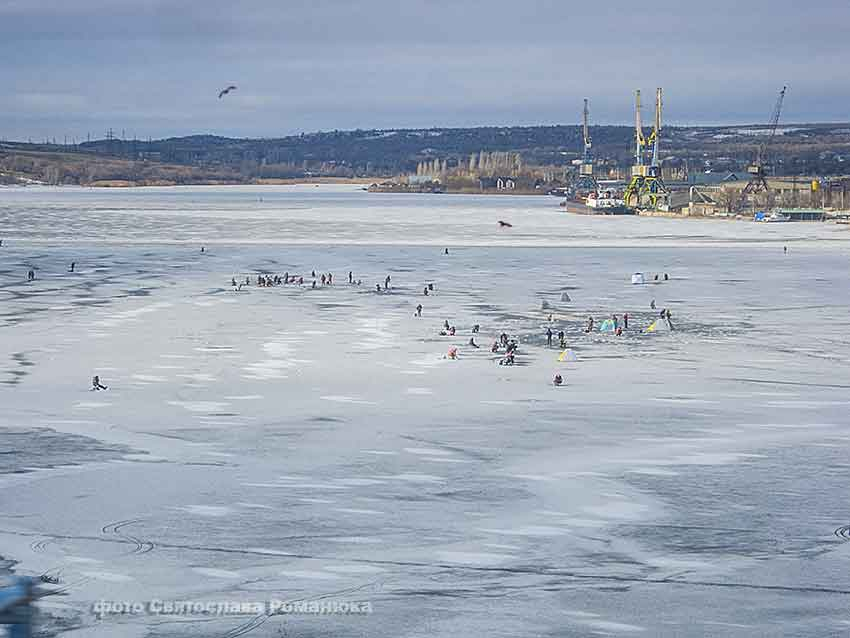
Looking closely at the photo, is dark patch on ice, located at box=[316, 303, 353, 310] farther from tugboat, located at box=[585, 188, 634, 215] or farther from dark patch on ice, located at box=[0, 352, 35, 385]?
tugboat, located at box=[585, 188, 634, 215]

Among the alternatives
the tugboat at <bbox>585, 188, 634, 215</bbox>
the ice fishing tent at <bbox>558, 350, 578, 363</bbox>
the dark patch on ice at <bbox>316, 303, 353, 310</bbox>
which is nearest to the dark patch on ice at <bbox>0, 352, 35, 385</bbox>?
the ice fishing tent at <bbox>558, 350, 578, 363</bbox>

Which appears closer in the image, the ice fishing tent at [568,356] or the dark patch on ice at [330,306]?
the ice fishing tent at [568,356]

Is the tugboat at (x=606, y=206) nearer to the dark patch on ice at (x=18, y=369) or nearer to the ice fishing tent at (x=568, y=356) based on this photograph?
the ice fishing tent at (x=568, y=356)

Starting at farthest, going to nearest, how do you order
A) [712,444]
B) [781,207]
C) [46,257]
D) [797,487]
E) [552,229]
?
1. [781,207]
2. [552,229]
3. [46,257]
4. [712,444]
5. [797,487]

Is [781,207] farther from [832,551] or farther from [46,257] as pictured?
[832,551]

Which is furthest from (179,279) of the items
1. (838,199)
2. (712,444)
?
(838,199)

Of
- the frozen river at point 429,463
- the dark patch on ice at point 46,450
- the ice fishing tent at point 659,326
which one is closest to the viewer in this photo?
the frozen river at point 429,463

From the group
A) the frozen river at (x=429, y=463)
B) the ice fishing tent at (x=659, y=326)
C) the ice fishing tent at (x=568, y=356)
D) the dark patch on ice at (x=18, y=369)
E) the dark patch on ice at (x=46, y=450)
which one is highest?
the ice fishing tent at (x=659, y=326)

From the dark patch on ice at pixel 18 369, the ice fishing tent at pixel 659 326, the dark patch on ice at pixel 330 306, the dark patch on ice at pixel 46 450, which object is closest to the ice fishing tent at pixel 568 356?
the ice fishing tent at pixel 659 326
